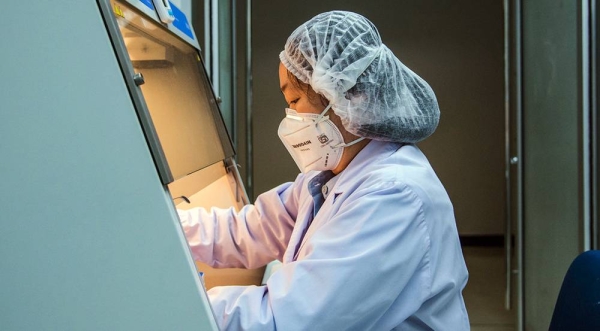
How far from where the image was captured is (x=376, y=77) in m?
1.08

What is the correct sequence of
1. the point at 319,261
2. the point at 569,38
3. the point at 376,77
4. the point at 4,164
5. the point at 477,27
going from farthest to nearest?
1. the point at 477,27
2. the point at 569,38
3. the point at 376,77
4. the point at 319,261
5. the point at 4,164

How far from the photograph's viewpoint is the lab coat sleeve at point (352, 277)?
81 centimetres

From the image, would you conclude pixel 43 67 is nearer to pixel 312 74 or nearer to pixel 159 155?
pixel 159 155

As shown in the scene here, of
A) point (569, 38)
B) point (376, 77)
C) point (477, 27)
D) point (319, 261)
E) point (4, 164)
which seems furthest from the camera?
point (477, 27)

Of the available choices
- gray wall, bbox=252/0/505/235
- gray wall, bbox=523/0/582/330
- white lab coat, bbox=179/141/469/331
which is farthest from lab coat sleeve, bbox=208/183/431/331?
gray wall, bbox=252/0/505/235

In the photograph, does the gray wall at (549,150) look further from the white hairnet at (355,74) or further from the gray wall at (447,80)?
the gray wall at (447,80)

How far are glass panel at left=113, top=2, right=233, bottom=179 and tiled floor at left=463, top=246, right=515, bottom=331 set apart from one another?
2334 mm

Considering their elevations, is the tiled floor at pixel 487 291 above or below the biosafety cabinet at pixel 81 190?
below

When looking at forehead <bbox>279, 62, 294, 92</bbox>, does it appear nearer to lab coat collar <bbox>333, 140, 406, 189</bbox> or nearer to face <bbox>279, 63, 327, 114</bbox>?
face <bbox>279, 63, 327, 114</bbox>

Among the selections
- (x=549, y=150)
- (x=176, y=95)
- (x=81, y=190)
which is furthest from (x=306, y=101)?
(x=549, y=150)

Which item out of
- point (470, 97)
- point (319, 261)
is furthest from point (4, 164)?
point (470, 97)

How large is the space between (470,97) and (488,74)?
26cm

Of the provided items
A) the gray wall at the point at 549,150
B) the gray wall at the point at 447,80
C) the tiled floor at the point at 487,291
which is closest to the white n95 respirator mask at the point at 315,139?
the gray wall at the point at 549,150

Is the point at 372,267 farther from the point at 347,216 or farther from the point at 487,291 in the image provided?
the point at 487,291
